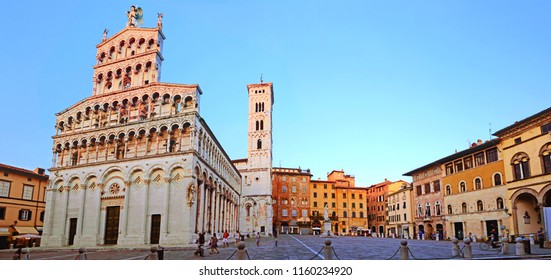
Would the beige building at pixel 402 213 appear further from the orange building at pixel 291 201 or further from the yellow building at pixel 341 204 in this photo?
the orange building at pixel 291 201

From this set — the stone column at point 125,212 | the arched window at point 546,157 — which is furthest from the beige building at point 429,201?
the stone column at point 125,212

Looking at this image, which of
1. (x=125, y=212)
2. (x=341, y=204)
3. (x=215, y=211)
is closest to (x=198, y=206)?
(x=125, y=212)

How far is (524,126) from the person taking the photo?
95.5ft

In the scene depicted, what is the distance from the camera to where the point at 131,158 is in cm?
2841

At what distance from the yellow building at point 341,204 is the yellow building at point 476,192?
37087mm

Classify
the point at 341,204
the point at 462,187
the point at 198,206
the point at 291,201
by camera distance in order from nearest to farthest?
1. the point at 198,206
2. the point at 462,187
3. the point at 291,201
4. the point at 341,204

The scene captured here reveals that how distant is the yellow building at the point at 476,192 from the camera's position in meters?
33.0

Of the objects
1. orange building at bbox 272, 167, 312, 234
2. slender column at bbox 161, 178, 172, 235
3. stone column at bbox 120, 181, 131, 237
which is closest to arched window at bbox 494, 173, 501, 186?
slender column at bbox 161, 178, 172, 235

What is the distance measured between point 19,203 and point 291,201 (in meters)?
48.3

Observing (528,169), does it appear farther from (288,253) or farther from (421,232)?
(288,253)

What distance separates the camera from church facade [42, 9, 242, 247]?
88.5 feet

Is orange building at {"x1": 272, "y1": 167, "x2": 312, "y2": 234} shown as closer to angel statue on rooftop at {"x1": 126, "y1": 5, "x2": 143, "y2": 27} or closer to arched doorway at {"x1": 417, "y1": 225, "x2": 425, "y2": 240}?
arched doorway at {"x1": 417, "y1": 225, "x2": 425, "y2": 240}
